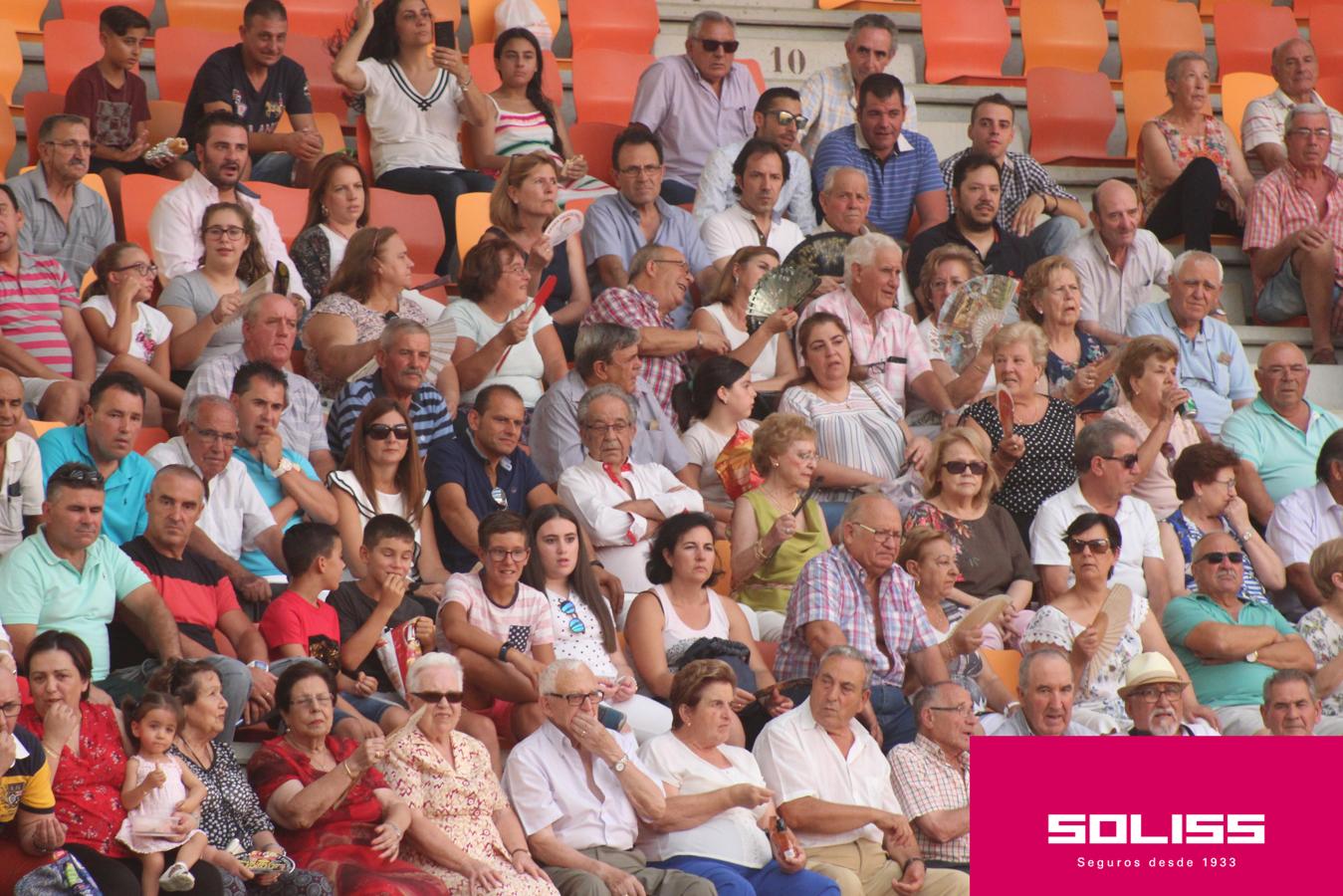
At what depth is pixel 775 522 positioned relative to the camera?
650 centimetres

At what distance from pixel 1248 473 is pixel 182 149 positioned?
3.71 meters

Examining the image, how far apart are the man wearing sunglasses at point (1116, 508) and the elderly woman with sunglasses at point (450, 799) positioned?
7.23 feet

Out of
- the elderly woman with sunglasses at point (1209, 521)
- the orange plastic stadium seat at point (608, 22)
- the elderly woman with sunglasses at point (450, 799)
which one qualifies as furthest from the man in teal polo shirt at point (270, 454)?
the orange plastic stadium seat at point (608, 22)

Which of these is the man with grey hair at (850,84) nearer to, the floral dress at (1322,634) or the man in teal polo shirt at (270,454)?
the floral dress at (1322,634)

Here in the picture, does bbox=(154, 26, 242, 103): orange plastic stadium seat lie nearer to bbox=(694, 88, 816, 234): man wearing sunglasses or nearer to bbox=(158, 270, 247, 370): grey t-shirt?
bbox=(158, 270, 247, 370): grey t-shirt

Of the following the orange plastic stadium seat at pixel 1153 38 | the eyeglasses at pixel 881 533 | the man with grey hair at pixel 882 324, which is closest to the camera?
the eyeglasses at pixel 881 533

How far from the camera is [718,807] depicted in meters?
5.53

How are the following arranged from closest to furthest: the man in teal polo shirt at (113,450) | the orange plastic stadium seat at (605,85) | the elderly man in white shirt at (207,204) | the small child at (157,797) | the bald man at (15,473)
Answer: the small child at (157,797)
the bald man at (15,473)
the man in teal polo shirt at (113,450)
the elderly man in white shirt at (207,204)
the orange plastic stadium seat at (605,85)

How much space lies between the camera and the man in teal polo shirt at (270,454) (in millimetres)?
6246

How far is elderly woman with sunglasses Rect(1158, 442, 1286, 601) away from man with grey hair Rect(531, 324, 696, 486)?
5.25ft

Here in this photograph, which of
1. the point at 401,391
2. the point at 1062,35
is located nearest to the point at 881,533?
the point at 401,391

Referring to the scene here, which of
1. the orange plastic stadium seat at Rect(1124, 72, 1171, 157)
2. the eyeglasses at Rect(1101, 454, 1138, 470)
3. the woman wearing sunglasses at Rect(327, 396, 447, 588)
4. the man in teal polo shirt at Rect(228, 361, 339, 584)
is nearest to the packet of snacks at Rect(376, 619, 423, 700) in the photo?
the woman wearing sunglasses at Rect(327, 396, 447, 588)

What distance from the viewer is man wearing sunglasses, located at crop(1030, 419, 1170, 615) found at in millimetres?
6863

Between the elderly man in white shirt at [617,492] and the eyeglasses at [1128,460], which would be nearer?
the elderly man in white shirt at [617,492]
